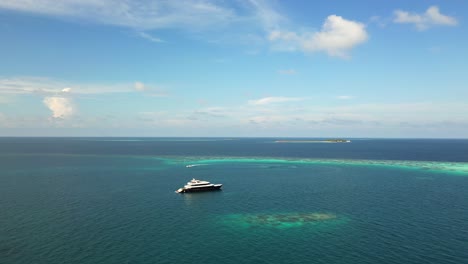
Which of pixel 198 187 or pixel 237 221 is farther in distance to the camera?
pixel 198 187

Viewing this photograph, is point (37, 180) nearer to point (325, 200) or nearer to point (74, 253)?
point (74, 253)

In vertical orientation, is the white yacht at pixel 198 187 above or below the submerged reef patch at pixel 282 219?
above

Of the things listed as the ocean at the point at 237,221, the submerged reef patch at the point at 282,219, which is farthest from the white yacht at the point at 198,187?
the submerged reef patch at the point at 282,219

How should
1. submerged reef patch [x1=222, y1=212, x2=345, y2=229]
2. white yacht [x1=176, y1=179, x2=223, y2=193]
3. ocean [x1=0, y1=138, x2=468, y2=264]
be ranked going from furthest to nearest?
white yacht [x1=176, y1=179, x2=223, y2=193] → submerged reef patch [x1=222, y1=212, x2=345, y2=229] → ocean [x1=0, y1=138, x2=468, y2=264]

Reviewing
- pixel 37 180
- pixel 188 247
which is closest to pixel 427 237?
pixel 188 247

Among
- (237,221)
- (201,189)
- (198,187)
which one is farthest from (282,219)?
(198,187)

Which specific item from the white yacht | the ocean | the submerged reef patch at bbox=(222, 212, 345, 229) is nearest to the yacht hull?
the white yacht

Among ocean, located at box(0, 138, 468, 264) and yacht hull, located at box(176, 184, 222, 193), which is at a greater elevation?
yacht hull, located at box(176, 184, 222, 193)

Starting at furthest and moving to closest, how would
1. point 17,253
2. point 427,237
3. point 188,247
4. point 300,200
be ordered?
point 300,200, point 427,237, point 188,247, point 17,253

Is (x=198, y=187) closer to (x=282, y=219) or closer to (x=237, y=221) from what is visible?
(x=237, y=221)

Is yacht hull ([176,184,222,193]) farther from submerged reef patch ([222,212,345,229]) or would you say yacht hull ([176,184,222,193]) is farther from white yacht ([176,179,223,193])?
submerged reef patch ([222,212,345,229])

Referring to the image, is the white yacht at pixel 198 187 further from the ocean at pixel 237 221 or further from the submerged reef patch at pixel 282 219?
the submerged reef patch at pixel 282 219
